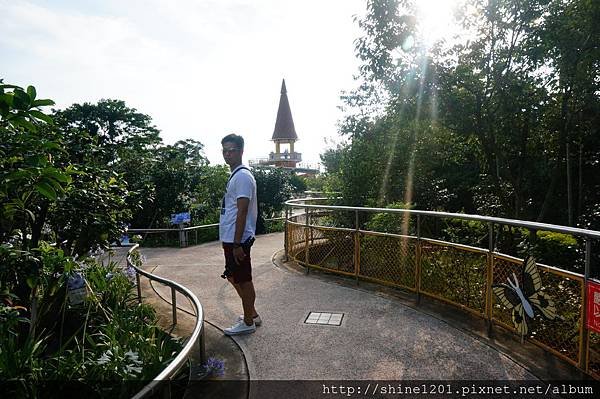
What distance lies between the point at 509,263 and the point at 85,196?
11.7 ft

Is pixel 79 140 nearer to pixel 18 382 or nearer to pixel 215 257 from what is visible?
pixel 18 382

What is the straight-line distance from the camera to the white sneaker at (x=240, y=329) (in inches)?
140

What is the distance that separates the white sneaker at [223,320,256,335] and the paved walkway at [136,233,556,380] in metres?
0.08

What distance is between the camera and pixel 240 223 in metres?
3.31

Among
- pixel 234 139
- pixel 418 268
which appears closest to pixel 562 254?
pixel 418 268

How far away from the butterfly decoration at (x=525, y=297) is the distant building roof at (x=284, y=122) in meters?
46.5

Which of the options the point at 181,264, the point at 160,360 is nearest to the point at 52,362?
the point at 160,360

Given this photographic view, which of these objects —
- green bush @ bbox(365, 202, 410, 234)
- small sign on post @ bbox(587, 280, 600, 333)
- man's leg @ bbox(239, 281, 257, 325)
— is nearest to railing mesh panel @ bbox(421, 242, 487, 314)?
small sign on post @ bbox(587, 280, 600, 333)

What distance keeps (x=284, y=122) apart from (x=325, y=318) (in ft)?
154

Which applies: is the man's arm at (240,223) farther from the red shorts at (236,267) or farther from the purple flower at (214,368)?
the purple flower at (214,368)

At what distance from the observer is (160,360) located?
2.70 meters

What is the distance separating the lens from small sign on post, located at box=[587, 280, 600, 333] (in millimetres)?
2414

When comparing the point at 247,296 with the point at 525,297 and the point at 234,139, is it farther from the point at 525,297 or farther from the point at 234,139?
the point at 525,297

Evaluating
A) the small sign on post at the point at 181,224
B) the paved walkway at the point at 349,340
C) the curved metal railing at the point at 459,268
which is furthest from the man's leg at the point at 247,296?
the small sign on post at the point at 181,224
